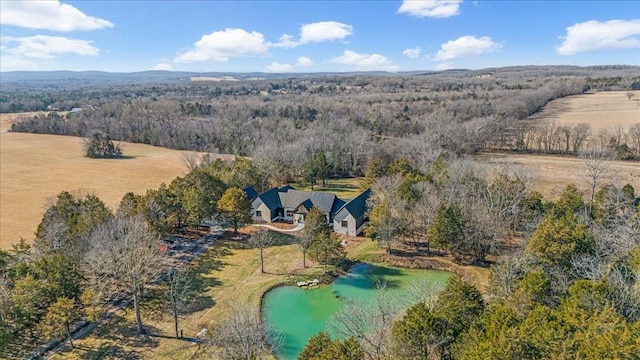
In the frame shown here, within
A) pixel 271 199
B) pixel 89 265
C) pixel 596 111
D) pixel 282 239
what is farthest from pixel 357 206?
pixel 596 111

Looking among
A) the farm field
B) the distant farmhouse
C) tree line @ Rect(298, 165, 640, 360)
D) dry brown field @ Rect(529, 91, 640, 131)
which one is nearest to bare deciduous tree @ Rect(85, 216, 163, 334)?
tree line @ Rect(298, 165, 640, 360)

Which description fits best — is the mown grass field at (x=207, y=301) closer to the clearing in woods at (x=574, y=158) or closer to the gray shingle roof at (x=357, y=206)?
the gray shingle roof at (x=357, y=206)

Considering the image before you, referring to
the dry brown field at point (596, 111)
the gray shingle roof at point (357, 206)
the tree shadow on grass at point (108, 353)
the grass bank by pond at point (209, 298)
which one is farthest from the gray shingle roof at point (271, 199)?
the dry brown field at point (596, 111)

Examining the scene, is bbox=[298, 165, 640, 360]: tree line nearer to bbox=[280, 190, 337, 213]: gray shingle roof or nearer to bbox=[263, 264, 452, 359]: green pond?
bbox=[263, 264, 452, 359]: green pond

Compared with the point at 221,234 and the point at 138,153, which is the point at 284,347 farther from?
the point at 138,153

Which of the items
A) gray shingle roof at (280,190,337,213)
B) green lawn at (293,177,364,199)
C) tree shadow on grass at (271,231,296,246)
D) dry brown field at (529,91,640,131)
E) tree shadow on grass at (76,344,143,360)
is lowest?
tree shadow on grass at (76,344,143,360)
